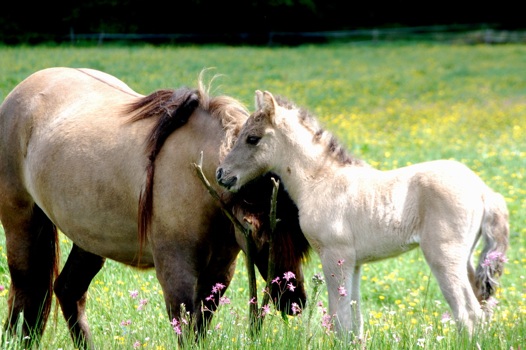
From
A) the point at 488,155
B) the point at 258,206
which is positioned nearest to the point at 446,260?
the point at 258,206

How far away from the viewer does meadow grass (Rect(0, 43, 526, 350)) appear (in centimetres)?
429

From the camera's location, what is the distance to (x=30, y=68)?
65.5 feet

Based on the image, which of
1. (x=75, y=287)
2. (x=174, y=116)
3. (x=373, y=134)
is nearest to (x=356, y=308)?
(x=174, y=116)

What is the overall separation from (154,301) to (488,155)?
869 centimetres

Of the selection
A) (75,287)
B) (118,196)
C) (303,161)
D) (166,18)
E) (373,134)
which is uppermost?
(303,161)

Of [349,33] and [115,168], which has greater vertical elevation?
[115,168]

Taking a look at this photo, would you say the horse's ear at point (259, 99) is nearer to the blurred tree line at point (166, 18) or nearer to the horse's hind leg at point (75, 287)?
the horse's hind leg at point (75, 287)

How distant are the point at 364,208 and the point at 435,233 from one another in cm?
43

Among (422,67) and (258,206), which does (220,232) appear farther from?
(422,67)

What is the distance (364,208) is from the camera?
14.6 feet

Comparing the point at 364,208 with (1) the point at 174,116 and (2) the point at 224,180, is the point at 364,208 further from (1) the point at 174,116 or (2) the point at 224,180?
(1) the point at 174,116

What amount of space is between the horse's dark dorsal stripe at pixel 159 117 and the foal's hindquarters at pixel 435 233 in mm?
1015

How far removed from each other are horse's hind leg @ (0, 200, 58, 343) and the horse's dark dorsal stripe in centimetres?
114

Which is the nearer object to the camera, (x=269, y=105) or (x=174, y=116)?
(x=269, y=105)
